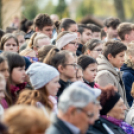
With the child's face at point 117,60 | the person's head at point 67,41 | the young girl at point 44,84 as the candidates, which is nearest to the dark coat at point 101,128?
the young girl at point 44,84

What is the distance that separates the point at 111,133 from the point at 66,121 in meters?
1.32

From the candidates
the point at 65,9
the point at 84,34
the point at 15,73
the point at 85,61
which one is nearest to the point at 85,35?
the point at 84,34

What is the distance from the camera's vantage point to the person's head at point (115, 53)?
6.42 m

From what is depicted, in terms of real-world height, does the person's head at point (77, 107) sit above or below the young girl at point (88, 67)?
above

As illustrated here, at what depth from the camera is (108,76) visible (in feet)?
20.1

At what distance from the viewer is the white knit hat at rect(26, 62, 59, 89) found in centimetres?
448

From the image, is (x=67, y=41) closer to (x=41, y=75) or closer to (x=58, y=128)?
(x=41, y=75)

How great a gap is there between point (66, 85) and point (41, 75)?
1.93 ft

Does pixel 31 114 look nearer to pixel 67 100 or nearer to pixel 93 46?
pixel 67 100

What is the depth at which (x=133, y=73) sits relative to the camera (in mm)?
6727

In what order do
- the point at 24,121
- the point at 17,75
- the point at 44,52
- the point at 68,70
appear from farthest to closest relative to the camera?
the point at 44,52 → the point at 68,70 → the point at 17,75 → the point at 24,121

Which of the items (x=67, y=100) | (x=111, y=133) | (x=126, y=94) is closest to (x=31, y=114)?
(x=67, y=100)

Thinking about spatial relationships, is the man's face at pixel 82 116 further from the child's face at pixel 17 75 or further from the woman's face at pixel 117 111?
the child's face at pixel 17 75

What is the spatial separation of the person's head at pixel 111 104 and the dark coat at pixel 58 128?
145cm
